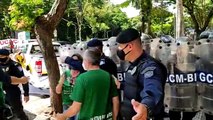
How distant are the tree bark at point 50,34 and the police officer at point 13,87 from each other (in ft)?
2.38

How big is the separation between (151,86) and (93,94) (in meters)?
1.16

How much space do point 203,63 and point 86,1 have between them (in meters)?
32.3

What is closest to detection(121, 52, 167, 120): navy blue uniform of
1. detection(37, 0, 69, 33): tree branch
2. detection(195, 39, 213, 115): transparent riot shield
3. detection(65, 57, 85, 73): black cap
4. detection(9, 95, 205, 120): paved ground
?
detection(65, 57, 85, 73): black cap

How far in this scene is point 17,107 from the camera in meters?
7.05

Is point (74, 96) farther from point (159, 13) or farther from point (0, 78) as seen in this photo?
point (159, 13)

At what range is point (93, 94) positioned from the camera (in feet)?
12.0

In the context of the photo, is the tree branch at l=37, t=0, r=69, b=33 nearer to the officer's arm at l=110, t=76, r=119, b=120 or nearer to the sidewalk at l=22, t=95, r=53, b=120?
the sidewalk at l=22, t=95, r=53, b=120

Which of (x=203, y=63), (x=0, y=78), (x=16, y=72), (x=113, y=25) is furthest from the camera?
(x=113, y=25)

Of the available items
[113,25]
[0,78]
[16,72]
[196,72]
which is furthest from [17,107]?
[113,25]

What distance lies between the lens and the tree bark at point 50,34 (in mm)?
7223

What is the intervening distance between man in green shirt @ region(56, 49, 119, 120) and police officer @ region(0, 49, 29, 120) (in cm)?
287

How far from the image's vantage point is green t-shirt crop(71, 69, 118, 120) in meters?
3.62

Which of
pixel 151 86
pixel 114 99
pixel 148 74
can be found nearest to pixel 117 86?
pixel 114 99

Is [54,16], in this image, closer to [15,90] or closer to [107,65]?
[15,90]
